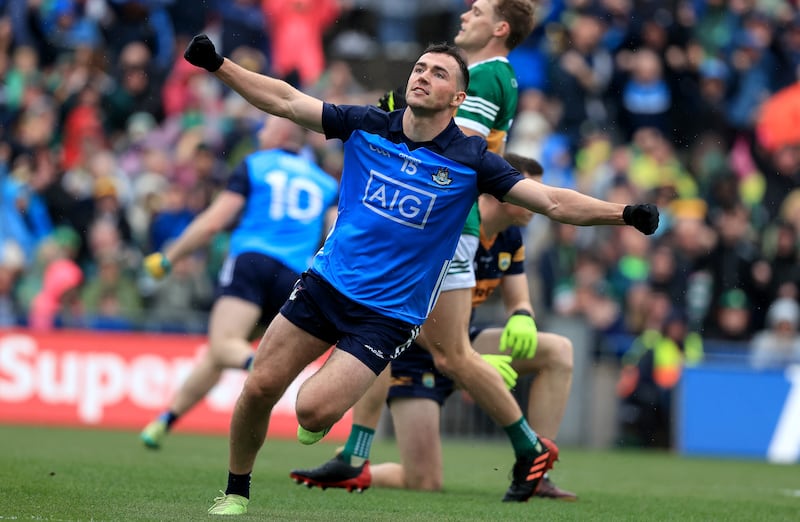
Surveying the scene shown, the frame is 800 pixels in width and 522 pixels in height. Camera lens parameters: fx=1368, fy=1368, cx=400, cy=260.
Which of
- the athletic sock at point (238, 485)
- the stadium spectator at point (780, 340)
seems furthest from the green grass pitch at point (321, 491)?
the stadium spectator at point (780, 340)

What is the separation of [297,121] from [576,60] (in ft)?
43.2

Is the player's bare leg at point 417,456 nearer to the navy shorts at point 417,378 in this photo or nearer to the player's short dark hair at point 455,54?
the navy shorts at point 417,378

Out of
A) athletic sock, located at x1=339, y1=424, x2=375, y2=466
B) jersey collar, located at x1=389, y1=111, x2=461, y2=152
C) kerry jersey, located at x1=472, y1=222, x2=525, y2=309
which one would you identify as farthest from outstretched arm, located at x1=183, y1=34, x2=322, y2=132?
athletic sock, located at x1=339, y1=424, x2=375, y2=466

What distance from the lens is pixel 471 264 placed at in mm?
8156

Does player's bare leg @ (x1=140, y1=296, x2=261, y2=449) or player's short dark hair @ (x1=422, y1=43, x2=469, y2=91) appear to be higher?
player's short dark hair @ (x1=422, y1=43, x2=469, y2=91)

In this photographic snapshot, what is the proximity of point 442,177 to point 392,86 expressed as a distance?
14055mm

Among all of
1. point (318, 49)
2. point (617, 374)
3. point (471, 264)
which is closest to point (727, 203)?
point (617, 374)

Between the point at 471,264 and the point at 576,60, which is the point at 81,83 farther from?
the point at 471,264

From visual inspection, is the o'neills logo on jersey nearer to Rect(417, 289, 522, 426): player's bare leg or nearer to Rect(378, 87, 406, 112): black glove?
Rect(378, 87, 406, 112): black glove

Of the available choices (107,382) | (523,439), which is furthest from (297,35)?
(523,439)

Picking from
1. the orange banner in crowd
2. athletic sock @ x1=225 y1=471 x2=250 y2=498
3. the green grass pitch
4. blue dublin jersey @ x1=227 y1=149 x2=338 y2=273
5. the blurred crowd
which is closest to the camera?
athletic sock @ x1=225 y1=471 x2=250 y2=498

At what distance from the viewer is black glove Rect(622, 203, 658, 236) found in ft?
20.3

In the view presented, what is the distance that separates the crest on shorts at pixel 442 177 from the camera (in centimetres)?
673

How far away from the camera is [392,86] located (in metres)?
20.6
